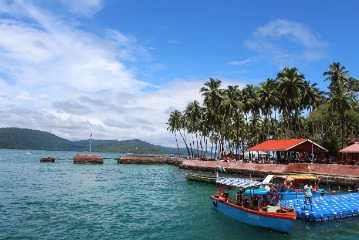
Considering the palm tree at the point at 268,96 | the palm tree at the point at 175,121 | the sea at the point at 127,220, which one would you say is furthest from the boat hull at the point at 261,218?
the palm tree at the point at 175,121

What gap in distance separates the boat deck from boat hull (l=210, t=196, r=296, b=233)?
15.7ft

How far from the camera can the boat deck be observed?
2606 cm

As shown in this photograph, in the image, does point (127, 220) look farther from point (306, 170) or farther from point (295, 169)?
point (295, 169)

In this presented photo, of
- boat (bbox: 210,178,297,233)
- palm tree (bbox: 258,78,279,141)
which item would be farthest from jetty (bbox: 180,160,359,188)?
boat (bbox: 210,178,297,233)

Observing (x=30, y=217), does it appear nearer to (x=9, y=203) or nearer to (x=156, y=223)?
(x=9, y=203)

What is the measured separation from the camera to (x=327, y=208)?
92.3ft

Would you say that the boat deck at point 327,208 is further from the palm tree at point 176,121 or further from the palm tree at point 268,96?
the palm tree at point 176,121

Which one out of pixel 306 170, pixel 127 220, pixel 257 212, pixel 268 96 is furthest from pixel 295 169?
pixel 127 220

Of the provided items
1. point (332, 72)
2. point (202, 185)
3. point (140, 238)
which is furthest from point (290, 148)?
point (140, 238)

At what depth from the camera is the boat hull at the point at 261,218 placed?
72.3 ft

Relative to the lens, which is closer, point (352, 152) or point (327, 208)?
point (327, 208)

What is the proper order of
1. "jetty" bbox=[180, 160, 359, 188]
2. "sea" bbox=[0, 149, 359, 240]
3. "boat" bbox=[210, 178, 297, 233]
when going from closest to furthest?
"boat" bbox=[210, 178, 297, 233] < "sea" bbox=[0, 149, 359, 240] < "jetty" bbox=[180, 160, 359, 188]

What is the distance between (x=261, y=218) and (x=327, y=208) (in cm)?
855

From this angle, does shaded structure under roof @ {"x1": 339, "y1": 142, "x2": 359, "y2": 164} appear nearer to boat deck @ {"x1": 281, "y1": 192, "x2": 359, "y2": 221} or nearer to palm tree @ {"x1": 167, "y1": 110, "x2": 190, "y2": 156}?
boat deck @ {"x1": 281, "y1": 192, "x2": 359, "y2": 221}
